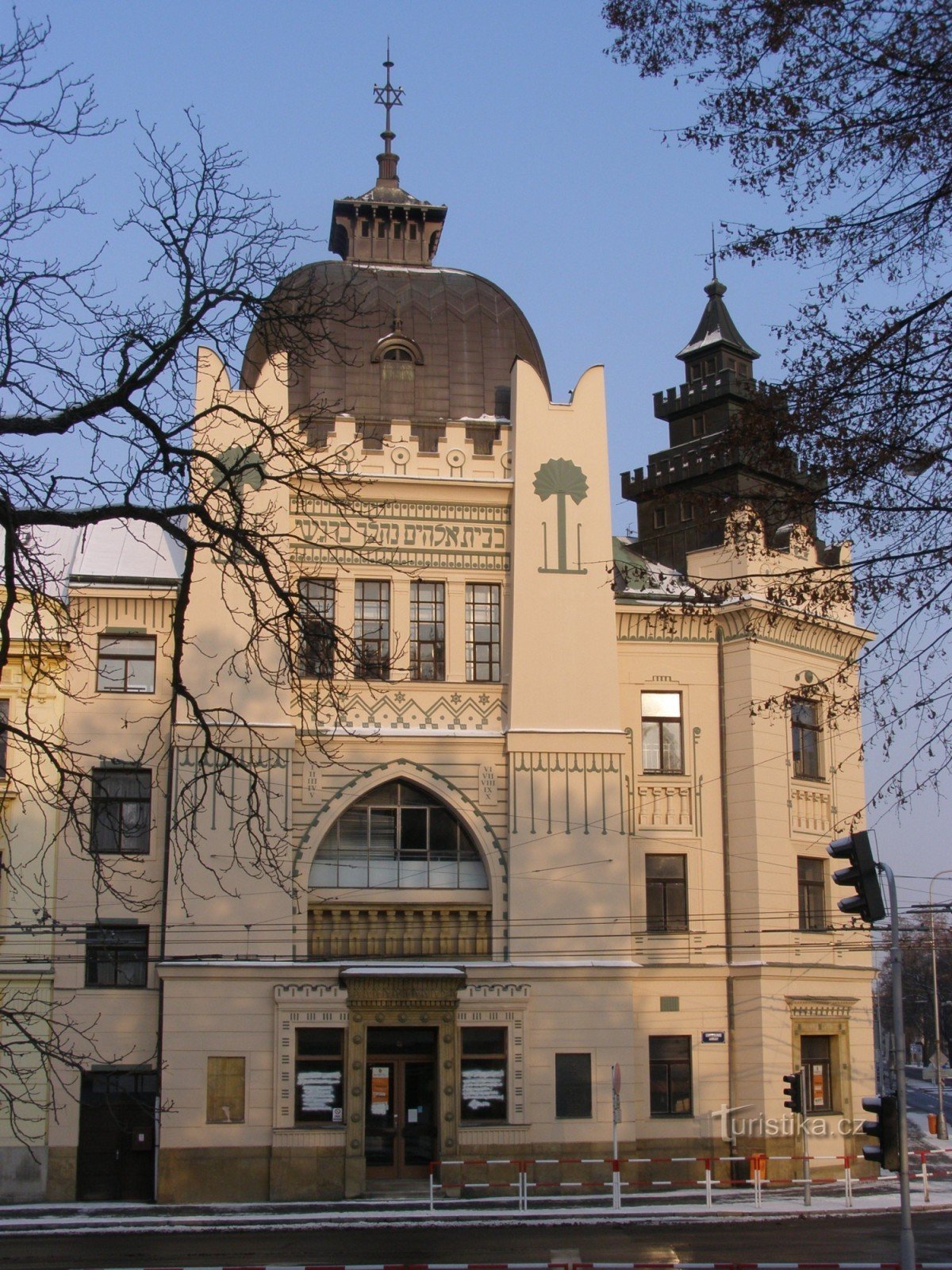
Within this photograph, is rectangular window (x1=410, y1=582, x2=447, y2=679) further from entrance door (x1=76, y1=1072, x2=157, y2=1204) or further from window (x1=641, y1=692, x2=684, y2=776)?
entrance door (x1=76, y1=1072, x2=157, y2=1204)

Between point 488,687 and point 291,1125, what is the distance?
29.5 ft

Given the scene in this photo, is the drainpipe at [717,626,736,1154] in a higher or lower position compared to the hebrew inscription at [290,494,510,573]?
lower

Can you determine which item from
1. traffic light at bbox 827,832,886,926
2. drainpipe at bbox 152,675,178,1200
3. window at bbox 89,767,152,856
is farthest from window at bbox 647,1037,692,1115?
traffic light at bbox 827,832,886,926

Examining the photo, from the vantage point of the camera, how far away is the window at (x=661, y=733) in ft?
110

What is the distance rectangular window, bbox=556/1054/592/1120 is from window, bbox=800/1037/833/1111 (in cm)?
485

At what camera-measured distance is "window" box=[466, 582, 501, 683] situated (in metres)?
32.5

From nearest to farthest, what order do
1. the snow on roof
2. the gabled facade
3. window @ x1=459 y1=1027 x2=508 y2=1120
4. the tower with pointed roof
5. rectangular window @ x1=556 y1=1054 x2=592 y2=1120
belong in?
the gabled facade
window @ x1=459 y1=1027 x2=508 y2=1120
rectangular window @ x1=556 y1=1054 x2=592 y2=1120
the snow on roof
the tower with pointed roof

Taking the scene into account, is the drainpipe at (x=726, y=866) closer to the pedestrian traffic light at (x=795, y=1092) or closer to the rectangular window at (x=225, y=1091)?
the pedestrian traffic light at (x=795, y=1092)

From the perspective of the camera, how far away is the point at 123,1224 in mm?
26438

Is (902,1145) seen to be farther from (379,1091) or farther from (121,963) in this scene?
(121,963)

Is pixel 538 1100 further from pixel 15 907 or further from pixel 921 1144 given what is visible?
pixel 921 1144

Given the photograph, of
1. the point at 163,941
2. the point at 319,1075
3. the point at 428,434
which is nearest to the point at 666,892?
the point at 319,1075

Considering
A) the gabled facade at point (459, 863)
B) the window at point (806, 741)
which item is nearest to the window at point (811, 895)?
the gabled facade at point (459, 863)

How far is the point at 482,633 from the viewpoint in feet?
107
